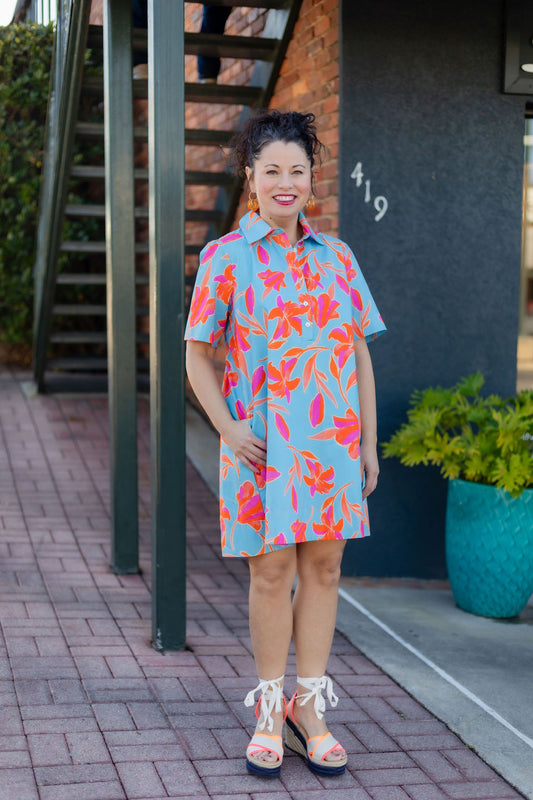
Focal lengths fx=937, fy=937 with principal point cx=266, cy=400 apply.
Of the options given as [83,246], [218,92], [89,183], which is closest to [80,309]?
[83,246]

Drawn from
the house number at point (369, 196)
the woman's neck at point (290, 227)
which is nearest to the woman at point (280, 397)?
the woman's neck at point (290, 227)

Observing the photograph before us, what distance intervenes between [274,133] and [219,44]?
3022 millimetres

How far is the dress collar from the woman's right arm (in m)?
0.33

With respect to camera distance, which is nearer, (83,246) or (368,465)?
(368,465)

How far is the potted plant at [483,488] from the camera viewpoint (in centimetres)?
399

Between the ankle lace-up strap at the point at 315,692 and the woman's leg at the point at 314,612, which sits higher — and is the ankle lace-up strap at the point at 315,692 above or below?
below

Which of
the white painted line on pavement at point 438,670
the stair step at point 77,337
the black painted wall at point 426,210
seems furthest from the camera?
the stair step at point 77,337

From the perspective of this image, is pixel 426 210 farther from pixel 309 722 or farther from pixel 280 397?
pixel 309 722

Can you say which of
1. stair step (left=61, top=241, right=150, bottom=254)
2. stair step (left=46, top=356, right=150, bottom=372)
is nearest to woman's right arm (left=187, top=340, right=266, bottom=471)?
stair step (left=61, top=241, right=150, bottom=254)

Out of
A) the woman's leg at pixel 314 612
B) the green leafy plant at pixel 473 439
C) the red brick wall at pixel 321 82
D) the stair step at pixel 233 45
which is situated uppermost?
the stair step at pixel 233 45

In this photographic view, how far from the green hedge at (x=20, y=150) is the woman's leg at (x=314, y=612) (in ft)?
20.9

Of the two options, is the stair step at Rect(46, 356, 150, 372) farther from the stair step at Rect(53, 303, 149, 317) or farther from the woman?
the woman

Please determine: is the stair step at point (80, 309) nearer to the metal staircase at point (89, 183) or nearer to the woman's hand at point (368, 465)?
the metal staircase at point (89, 183)

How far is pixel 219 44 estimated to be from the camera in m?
5.35
